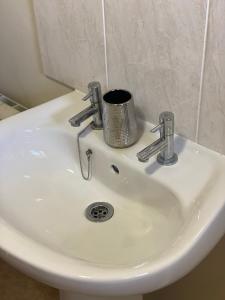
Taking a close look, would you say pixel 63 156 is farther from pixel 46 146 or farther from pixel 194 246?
pixel 194 246

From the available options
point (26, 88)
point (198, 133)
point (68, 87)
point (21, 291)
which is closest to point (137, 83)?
point (198, 133)

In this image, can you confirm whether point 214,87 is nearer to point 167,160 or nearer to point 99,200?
point 167,160

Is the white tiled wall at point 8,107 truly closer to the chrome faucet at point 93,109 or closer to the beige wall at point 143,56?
the beige wall at point 143,56

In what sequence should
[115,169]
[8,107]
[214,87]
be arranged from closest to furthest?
1. [214,87]
2. [115,169]
3. [8,107]

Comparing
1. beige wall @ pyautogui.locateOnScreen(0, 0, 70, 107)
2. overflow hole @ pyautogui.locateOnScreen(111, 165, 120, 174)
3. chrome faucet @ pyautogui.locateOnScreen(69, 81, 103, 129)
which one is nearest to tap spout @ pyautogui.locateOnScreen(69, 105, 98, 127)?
chrome faucet @ pyautogui.locateOnScreen(69, 81, 103, 129)

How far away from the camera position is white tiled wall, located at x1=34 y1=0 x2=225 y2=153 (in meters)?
0.78

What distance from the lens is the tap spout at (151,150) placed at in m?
0.83

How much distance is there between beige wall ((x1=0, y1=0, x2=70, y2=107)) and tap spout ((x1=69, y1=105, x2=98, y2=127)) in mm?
227

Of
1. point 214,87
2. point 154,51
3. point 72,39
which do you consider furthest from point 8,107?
point 214,87

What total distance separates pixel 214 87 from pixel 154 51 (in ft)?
0.47

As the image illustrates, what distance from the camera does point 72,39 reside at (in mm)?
1029

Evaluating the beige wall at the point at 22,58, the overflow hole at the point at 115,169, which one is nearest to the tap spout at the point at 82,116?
the overflow hole at the point at 115,169

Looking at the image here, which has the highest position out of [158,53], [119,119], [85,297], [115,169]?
[158,53]

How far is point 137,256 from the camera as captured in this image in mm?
811
